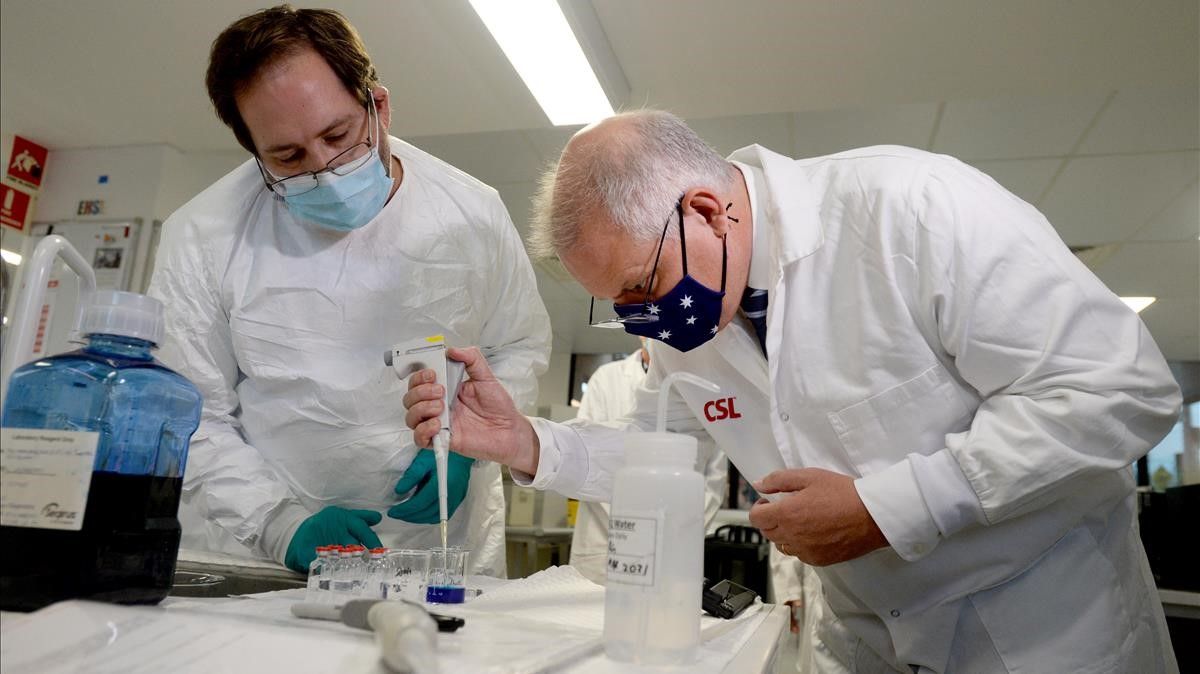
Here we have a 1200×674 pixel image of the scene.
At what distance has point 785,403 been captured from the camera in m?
1.09

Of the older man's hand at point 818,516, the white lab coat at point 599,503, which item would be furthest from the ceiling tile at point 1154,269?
the older man's hand at point 818,516

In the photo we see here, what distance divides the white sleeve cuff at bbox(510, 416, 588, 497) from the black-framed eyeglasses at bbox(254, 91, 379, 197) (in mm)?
573

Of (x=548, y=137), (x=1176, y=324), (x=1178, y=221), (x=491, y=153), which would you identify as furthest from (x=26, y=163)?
(x=1176, y=324)

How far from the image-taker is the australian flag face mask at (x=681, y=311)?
1.08 metres

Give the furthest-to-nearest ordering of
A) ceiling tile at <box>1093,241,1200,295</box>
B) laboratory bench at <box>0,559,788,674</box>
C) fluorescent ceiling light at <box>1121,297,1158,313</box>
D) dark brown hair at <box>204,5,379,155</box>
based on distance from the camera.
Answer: fluorescent ceiling light at <box>1121,297,1158,313</box> → ceiling tile at <box>1093,241,1200,295</box> → dark brown hair at <box>204,5,379,155</box> → laboratory bench at <box>0,559,788,674</box>

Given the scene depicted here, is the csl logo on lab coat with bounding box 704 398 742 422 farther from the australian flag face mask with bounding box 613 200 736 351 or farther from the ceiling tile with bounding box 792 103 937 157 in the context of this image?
the ceiling tile with bounding box 792 103 937 157

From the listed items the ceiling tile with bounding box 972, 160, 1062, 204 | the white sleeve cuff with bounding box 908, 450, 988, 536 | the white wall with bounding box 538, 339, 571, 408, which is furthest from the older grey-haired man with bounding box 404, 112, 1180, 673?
the white wall with bounding box 538, 339, 571, 408

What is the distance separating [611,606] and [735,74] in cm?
273

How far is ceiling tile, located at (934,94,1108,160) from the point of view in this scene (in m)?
3.22

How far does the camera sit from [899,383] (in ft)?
3.34

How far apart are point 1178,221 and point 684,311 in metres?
4.59

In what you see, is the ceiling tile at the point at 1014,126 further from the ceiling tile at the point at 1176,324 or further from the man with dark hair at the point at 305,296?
the man with dark hair at the point at 305,296

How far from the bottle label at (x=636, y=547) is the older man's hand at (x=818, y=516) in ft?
1.01

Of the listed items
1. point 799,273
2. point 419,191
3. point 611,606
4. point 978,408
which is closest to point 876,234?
point 799,273
